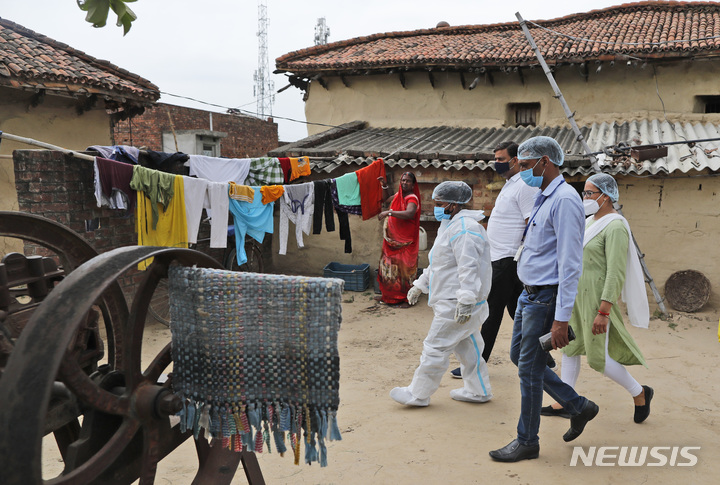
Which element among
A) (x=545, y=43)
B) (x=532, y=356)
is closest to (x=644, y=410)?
(x=532, y=356)

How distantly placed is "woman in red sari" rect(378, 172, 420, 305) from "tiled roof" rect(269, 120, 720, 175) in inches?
31.9

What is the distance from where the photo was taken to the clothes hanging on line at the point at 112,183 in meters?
5.57

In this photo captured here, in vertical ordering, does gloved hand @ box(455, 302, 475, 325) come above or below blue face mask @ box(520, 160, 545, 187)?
below

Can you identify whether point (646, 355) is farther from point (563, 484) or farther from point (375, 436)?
point (375, 436)

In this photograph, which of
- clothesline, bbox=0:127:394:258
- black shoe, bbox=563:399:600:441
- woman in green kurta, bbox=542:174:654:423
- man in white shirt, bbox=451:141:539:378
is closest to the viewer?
black shoe, bbox=563:399:600:441

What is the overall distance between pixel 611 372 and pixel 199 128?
16996 mm

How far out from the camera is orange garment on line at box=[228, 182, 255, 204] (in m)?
6.75

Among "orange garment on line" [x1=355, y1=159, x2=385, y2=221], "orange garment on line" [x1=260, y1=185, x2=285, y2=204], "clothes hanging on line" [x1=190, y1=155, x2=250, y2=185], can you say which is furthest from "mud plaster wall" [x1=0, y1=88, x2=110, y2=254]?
"orange garment on line" [x1=355, y1=159, x2=385, y2=221]

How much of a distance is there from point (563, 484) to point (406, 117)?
892 centimetres

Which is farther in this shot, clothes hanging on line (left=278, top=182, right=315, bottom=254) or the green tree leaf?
clothes hanging on line (left=278, top=182, right=315, bottom=254)

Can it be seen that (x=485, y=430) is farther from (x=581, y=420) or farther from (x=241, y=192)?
(x=241, y=192)

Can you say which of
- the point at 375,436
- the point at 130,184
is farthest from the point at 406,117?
the point at 375,436

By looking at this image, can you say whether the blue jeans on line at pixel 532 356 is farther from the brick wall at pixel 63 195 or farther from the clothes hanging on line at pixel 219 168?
the clothes hanging on line at pixel 219 168

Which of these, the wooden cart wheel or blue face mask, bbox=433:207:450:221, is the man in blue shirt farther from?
the wooden cart wheel
